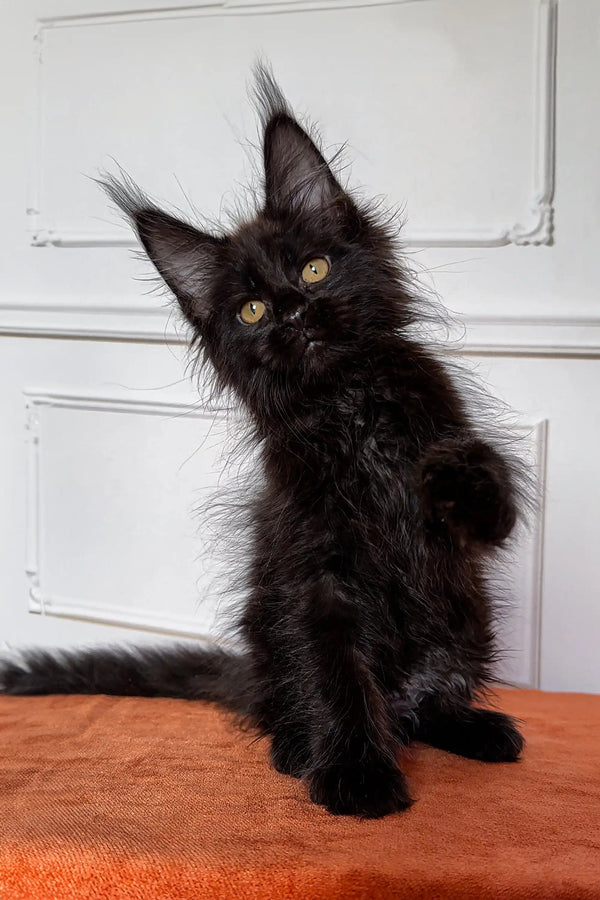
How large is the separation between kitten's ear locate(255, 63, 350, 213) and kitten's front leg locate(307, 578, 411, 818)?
570 mm

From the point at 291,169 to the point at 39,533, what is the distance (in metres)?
1.42

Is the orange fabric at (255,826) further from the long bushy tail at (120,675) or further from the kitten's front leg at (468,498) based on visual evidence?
the kitten's front leg at (468,498)

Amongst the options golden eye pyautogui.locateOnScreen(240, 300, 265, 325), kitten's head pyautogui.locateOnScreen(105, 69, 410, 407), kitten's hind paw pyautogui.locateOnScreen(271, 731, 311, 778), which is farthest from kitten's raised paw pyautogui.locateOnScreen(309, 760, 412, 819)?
golden eye pyautogui.locateOnScreen(240, 300, 265, 325)

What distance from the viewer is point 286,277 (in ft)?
3.92

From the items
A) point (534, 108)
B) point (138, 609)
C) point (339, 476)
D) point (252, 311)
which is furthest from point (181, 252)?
point (138, 609)

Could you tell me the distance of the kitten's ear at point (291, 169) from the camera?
130 cm

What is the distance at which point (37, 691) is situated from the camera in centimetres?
168

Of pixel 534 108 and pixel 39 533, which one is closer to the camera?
pixel 534 108

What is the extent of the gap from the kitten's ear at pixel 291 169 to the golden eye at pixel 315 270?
0.12m

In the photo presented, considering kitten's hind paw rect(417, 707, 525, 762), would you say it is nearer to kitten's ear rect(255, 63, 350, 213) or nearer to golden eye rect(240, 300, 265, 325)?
golden eye rect(240, 300, 265, 325)

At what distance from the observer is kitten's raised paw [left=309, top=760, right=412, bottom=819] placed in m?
1.06

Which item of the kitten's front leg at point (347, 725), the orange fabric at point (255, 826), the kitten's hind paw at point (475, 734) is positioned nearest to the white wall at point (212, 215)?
the kitten's hind paw at point (475, 734)

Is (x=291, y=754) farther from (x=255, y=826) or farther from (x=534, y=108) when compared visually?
(x=534, y=108)

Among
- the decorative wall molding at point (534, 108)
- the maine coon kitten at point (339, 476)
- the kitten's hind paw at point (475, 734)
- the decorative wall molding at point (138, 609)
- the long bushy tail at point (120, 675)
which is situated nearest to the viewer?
the maine coon kitten at point (339, 476)
